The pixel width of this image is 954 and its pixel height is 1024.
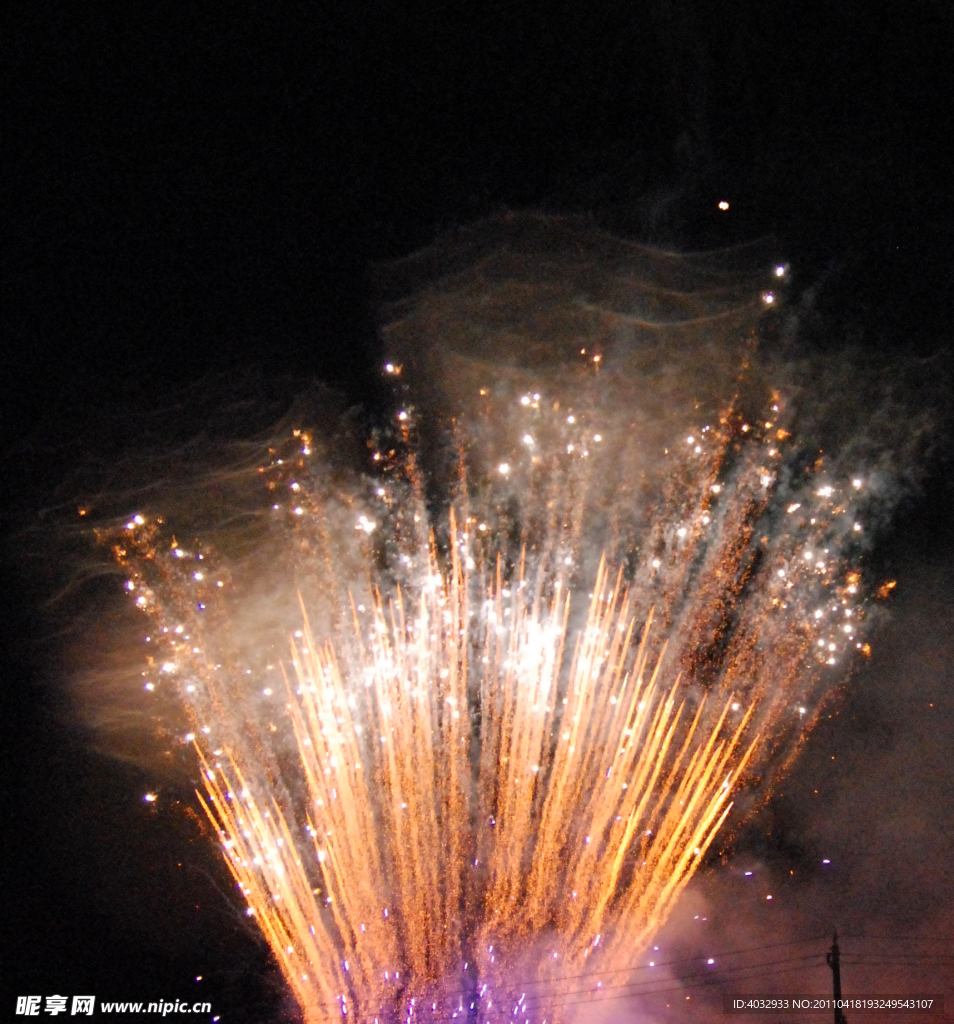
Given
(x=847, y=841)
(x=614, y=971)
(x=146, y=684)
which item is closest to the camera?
(x=146, y=684)

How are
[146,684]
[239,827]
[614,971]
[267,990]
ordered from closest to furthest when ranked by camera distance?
[146,684]
[239,827]
[267,990]
[614,971]

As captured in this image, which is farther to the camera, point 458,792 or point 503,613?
point 458,792

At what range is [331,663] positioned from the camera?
9.34 meters

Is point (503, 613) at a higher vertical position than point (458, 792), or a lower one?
higher

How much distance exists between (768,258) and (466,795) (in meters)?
7.48

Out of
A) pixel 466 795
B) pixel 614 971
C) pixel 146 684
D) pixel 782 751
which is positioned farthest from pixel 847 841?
pixel 146 684

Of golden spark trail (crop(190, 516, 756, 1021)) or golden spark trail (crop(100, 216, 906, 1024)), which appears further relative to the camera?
golden spark trail (crop(190, 516, 756, 1021))

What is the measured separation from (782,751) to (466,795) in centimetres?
581

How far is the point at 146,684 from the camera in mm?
9078

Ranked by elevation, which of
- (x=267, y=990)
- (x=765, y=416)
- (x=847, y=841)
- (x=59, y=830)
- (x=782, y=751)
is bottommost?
(x=267, y=990)

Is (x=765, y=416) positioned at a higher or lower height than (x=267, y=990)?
higher

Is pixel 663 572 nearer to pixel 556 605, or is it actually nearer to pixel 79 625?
pixel 556 605

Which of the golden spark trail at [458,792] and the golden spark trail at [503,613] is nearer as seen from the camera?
the golden spark trail at [503,613]

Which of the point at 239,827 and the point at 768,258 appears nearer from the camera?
the point at 768,258
